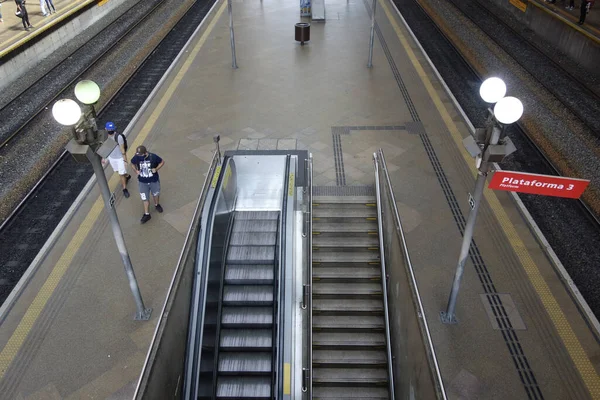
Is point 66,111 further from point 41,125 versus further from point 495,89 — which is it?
point 41,125

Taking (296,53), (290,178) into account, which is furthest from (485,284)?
(296,53)

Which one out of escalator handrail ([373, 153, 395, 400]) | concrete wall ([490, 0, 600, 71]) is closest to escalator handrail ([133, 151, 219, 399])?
escalator handrail ([373, 153, 395, 400])

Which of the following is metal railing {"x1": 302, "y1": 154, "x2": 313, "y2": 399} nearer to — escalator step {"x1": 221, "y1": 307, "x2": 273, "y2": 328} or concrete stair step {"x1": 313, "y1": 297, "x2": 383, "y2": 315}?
concrete stair step {"x1": 313, "y1": 297, "x2": 383, "y2": 315}

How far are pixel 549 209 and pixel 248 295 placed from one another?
585 cm

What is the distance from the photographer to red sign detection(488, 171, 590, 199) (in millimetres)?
3785

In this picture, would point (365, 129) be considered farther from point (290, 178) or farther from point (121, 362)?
point (121, 362)

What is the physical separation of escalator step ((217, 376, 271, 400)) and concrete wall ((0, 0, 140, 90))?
37.7ft

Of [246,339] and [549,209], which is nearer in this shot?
[246,339]

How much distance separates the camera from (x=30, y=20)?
16.6m

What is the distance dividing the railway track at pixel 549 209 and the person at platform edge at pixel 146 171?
6807mm

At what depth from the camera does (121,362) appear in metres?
5.65

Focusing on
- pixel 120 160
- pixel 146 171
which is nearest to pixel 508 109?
pixel 146 171

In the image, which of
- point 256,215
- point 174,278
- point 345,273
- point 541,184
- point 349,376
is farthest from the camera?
point 256,215

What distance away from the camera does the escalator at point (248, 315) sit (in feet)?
20.6
